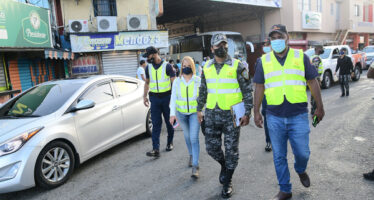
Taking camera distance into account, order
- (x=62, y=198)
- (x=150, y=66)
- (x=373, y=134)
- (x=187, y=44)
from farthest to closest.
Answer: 1. (x=187, y=44)
2. (x=373, y=134)
3. (x=150, y=66)
4. (x=62, y=198)

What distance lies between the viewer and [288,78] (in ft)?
9.51

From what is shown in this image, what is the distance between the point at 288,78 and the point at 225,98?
2.37ft

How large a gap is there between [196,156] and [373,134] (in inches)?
147

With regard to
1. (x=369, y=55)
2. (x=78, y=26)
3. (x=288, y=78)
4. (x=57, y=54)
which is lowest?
(x=288, y=78)

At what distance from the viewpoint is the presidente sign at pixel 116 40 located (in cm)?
1356

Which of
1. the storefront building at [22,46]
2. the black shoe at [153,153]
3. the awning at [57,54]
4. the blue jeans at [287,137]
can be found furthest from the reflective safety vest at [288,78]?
the awning at [57,54]

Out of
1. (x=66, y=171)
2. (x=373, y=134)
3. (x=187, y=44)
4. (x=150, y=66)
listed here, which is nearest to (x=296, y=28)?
(x=187, y=44)

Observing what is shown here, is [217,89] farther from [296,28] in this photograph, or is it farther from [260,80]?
[296,28]

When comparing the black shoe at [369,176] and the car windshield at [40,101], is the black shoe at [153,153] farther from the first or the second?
the black shoe at [369,176]

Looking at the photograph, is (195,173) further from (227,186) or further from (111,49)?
Answer: (111,49)

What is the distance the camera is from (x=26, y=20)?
9.96 m

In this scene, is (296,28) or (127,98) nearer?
(127,98)

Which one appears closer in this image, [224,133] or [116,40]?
[224,133]

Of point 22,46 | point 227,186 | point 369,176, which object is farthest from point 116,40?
point 369,176
